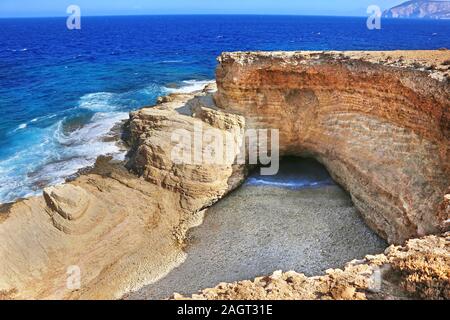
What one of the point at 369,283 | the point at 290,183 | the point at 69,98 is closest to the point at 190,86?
the point at 69,98

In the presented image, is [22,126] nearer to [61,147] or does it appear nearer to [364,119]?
[61,147]

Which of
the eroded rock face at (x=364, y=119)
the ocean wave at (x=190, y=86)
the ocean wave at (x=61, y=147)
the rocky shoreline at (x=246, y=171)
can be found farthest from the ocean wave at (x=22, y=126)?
the eroded rock face at (x=364, y=119)

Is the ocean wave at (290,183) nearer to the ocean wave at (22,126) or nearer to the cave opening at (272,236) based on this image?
the cave opening at (272,236)

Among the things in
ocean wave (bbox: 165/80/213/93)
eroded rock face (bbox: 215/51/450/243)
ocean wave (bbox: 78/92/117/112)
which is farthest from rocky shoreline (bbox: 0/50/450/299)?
ocean wave (bbox: 165/80/213/93)

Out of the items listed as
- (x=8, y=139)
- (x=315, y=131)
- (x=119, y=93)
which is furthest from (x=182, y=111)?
(x=119, y=93)

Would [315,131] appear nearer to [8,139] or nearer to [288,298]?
[288,298]

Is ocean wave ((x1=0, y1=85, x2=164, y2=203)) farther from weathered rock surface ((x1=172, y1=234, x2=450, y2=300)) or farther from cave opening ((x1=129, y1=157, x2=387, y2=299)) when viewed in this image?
weathered rock surface ((x1=172, y1=234, x2=450, y2=300))
